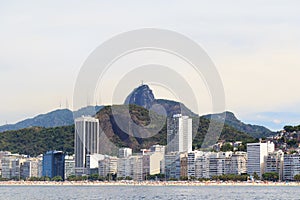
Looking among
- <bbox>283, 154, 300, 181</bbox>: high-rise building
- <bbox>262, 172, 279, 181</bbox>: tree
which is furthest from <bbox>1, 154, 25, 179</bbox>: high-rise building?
<bbox>283, 154, 300, 181</bbox>: high-rise building

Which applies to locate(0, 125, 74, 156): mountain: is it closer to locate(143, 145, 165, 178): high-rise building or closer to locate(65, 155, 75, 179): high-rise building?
locate(65, 155, 75, 179): high-rise building

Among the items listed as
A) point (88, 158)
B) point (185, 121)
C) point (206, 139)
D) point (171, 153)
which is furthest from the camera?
point (206, 139)

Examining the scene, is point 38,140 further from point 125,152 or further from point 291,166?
point 291,166

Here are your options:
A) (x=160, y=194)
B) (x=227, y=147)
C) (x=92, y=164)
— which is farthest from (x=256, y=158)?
(x=160, y=194)

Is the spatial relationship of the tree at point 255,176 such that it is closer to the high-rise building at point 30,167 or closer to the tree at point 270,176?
the tree at point 270,176

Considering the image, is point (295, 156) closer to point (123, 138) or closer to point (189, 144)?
point (189, 144)

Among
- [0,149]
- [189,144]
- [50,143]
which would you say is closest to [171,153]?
[189,144]
